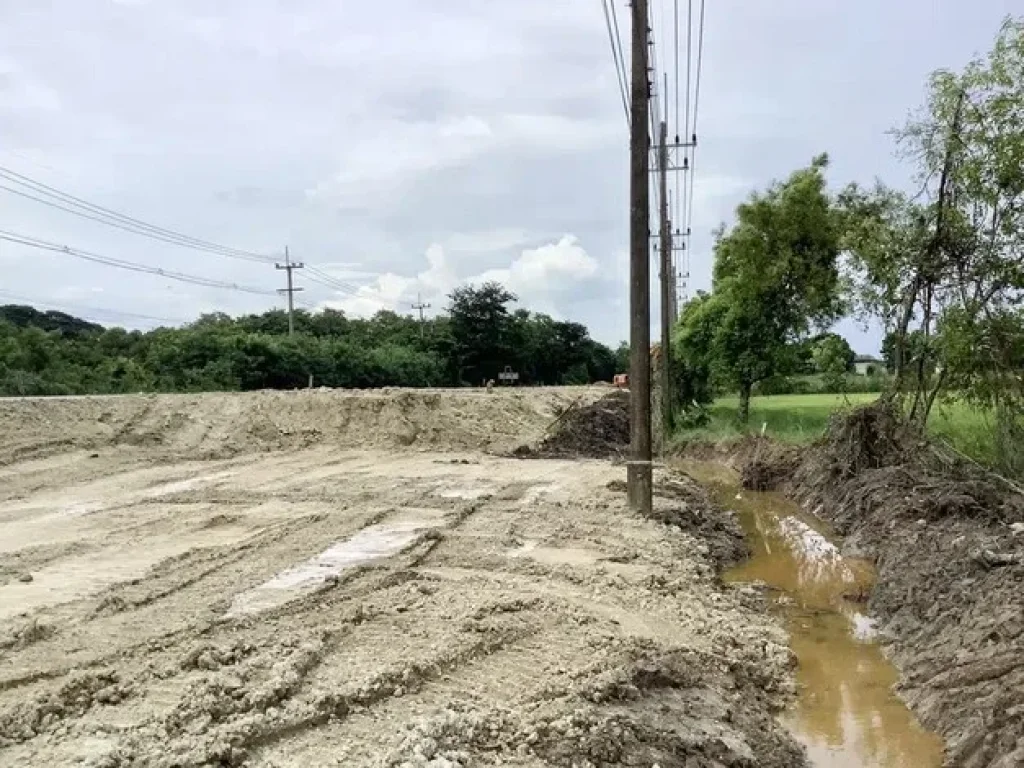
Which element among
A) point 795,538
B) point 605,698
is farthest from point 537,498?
point 605,698

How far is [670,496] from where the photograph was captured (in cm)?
1447

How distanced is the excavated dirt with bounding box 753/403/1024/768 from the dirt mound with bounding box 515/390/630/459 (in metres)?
8.24

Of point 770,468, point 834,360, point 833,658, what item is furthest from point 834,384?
point 833,658

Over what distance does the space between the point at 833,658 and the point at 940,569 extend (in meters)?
1.71

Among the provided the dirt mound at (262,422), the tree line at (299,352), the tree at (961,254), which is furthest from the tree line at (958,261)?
the tree line at (299,352)

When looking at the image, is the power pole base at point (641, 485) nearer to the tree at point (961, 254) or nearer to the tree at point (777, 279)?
the tree at point (961, 254)

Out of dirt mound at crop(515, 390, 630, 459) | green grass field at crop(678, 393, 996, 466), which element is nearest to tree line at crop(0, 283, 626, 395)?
dirt mound at crop(515, 390, 630, 459)

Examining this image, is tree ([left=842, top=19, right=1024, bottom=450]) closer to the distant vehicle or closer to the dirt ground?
the dirt ground

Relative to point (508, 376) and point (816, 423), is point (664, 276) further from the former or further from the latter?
point (508, 376)

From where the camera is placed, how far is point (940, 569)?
28.3ft

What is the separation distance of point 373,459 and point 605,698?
1462cm

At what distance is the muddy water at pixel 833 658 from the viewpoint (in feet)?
19.3

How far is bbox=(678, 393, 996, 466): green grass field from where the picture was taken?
13.6 m

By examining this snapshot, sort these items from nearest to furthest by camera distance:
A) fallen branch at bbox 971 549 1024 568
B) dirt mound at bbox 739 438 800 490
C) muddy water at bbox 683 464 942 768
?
muddy water at bbox 683 464 942 768
fallen branch at bbox 971 549 1024 568
dirt mound at bbox 739 438 800 490
